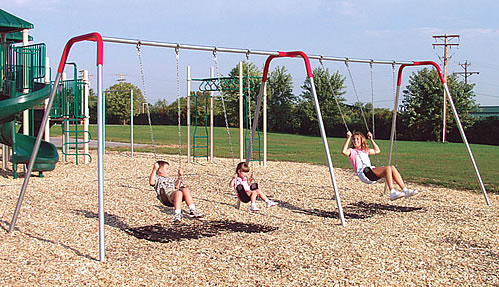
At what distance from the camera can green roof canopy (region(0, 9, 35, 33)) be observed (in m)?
12.0

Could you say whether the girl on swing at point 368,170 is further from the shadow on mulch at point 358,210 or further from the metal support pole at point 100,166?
the metal support pole at point 100,166

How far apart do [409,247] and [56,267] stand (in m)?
3.63

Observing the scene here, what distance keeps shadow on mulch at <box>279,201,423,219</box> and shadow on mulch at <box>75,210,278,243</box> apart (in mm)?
1300

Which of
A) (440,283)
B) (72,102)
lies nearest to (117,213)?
(440,283)

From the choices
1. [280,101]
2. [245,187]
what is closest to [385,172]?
[245,187]

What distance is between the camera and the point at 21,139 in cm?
1272

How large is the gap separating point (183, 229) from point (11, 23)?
26.5 feet

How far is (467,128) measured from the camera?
37.1 m

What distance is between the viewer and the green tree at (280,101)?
47.4m

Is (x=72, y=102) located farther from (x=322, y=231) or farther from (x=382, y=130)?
(x=382, y=130)

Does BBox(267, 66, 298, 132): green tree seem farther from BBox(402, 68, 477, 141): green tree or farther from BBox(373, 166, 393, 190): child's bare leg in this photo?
BBox(373, 166, 393, 190): child's bare leg

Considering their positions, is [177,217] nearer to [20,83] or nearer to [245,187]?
[245,187]

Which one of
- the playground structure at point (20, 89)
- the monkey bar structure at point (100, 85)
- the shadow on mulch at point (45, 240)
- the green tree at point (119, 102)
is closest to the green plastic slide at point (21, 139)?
the playground structure at point (20, 89)

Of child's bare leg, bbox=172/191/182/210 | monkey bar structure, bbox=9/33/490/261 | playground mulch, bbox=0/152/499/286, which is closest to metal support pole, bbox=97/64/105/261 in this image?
monkey bar structure, bbox=9/33/490/261
